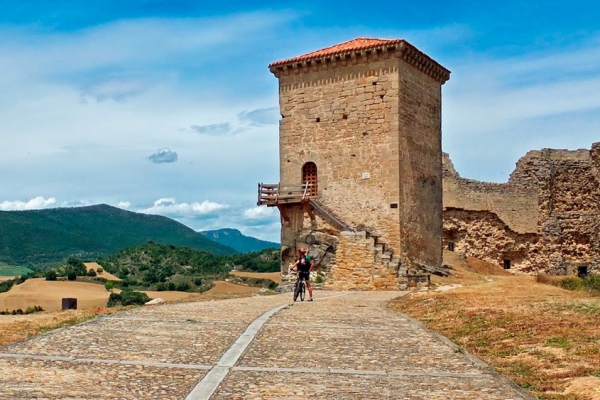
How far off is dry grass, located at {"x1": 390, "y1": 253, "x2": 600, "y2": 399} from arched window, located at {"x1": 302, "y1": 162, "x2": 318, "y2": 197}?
408 inches

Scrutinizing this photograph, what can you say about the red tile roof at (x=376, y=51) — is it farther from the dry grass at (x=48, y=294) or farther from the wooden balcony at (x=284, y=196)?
the dry grass at (x=48, y=294)

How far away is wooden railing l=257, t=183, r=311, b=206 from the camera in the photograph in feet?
79.6

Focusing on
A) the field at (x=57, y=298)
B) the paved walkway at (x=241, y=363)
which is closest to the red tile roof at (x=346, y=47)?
Answer: the field at (x=57, y=298)

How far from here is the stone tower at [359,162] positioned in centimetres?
2297

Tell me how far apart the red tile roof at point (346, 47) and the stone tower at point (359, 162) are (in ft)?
0.17

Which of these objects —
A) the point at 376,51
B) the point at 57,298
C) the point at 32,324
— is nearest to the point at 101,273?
the point at 57,298

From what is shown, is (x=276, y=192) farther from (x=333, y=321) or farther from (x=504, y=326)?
(x=504, y=326)

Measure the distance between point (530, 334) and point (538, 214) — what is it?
85.5ft

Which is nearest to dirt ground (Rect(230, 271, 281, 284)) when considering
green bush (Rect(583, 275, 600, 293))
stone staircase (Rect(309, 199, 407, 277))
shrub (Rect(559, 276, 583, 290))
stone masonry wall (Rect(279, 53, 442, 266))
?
stone masonry wall (Rect(279, 53, 442, 266))

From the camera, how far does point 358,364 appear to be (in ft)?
23.5

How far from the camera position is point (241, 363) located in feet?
23.1

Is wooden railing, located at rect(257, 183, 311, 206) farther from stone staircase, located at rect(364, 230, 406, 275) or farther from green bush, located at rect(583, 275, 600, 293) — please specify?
green bush, located at rect(583, 275, 600, 293)

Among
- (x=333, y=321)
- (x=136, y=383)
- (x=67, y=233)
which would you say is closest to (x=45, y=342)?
(x=136, y=383)

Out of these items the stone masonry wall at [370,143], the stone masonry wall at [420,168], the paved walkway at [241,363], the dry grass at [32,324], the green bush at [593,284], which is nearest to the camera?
the paved walkway at [241,363]
